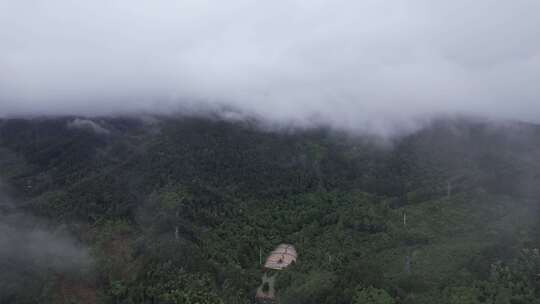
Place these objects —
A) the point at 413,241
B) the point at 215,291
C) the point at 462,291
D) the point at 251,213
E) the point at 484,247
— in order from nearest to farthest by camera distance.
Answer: the point at 462,291 < the point at 215,291 < the point at 484,247 < the point at 413,241 < the point at 251,213

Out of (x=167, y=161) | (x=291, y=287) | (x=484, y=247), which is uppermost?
(x=167, y=161)

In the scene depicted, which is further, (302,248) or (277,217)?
(277,217)

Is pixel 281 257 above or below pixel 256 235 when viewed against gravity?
below

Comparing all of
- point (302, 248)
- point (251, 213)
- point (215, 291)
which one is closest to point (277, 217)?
point (251, 213)

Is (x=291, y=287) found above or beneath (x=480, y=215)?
beneath

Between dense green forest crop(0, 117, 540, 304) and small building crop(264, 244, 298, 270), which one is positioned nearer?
dense green forest crop(0, 117, 540, 304)

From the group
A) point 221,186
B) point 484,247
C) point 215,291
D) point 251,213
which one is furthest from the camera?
point 221,186

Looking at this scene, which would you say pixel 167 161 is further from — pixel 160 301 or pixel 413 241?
pixel 413 241

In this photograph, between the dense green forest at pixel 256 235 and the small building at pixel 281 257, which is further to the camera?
the small building at pixel 281 257

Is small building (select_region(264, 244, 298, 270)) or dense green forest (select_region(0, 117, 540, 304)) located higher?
A: dense green forest (select_region(0, 117, 540, 304))

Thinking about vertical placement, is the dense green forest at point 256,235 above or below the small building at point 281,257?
above

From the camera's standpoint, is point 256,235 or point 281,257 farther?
point 256,235
